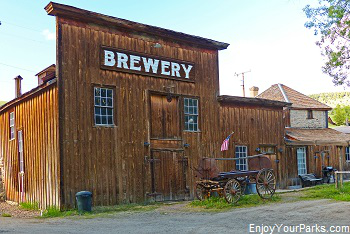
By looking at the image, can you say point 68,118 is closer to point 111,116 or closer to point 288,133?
point 111,116

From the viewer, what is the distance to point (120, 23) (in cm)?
1602

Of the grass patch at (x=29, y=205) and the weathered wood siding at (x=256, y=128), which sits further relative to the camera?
the weathered wood siding at (x=256, y=128)

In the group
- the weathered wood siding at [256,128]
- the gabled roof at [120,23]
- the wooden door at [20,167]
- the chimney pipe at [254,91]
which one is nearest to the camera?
the gabled roof at [120,23]

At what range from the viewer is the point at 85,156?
14797 mm

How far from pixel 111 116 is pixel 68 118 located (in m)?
1.81

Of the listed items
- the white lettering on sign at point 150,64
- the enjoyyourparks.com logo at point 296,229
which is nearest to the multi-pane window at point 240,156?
the white lettering on sign at point 150,64

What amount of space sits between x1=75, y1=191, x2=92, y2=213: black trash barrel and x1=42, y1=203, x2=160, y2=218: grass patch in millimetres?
182

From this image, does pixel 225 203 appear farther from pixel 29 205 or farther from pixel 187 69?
pixel 29 205

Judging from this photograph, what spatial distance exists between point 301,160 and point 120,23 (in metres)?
14.5

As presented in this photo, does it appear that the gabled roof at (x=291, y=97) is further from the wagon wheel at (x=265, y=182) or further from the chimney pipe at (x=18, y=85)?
the chimney pipe at (x=18, y=85)

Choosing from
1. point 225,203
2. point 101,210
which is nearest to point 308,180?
point 225,203

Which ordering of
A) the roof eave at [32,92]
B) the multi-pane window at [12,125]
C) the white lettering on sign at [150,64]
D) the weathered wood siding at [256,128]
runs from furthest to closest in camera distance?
the weathered wood siding at [256,128]
the multi-pane window at [12,125]
the white lettering on sign at [150,64]
the roof eave at [32,92]

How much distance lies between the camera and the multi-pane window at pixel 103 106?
50.6 feet

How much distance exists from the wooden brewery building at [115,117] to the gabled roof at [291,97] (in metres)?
12.3
